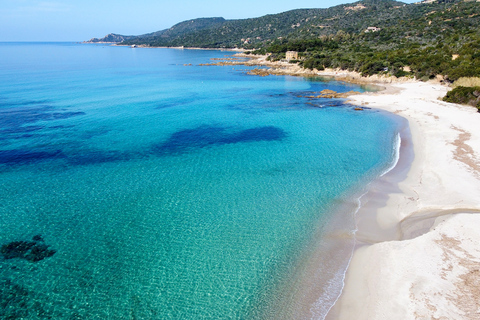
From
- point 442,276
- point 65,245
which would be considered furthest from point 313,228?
point 65,245

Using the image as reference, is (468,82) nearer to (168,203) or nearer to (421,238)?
(421,238)

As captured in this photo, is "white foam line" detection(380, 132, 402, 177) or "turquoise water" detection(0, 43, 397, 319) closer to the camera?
"turquoise water" detection(0, 43, 397, 319)

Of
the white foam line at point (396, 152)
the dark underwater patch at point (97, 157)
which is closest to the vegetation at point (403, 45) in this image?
the white foam line at point (396, 152)

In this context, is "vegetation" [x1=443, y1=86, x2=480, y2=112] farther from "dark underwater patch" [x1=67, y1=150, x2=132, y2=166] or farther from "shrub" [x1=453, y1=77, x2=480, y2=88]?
"dark underwater patch" [x1=67, y1=150, x2=132, y2=166]

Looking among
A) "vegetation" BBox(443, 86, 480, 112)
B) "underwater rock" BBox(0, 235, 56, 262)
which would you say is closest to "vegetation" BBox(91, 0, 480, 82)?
"vegetation" BBox(443, 86, 480, 112)

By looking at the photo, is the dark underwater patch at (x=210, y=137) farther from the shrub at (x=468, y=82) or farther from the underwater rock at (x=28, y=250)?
the shrub at (x=468, y=82)
